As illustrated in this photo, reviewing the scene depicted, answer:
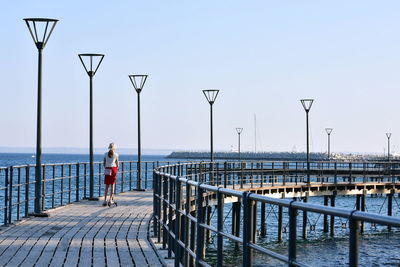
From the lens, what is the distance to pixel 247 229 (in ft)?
20.5

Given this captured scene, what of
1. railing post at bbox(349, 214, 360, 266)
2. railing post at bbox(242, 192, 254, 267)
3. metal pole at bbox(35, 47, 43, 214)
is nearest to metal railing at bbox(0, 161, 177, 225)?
metal pole at bbox(35, 47, 43, 214)

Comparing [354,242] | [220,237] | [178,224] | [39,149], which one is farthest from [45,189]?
[354,242]

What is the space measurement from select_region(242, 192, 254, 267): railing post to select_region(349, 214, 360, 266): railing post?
6.74 ft

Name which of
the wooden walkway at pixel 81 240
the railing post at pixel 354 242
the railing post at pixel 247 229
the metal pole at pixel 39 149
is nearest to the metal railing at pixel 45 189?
the metal pole at pixel 39 149

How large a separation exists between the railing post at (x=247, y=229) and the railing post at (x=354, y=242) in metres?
2.05

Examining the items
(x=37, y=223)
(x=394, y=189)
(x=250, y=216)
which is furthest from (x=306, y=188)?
(x=250, y=216)

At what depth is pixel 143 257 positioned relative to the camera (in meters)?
11.5

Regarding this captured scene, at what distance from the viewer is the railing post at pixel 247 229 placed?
20.2ft

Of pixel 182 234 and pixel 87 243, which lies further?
pixel 87 243

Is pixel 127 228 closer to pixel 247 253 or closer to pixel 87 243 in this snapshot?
pixel 87 243

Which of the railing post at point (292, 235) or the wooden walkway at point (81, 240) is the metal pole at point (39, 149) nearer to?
the wooden walkway at point (81, 240)

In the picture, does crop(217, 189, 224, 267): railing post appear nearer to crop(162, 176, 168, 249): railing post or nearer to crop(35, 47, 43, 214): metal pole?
crop(162, 176, 168, 249): railing post

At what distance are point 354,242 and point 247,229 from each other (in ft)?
7.11

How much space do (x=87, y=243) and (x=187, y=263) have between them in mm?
3876
